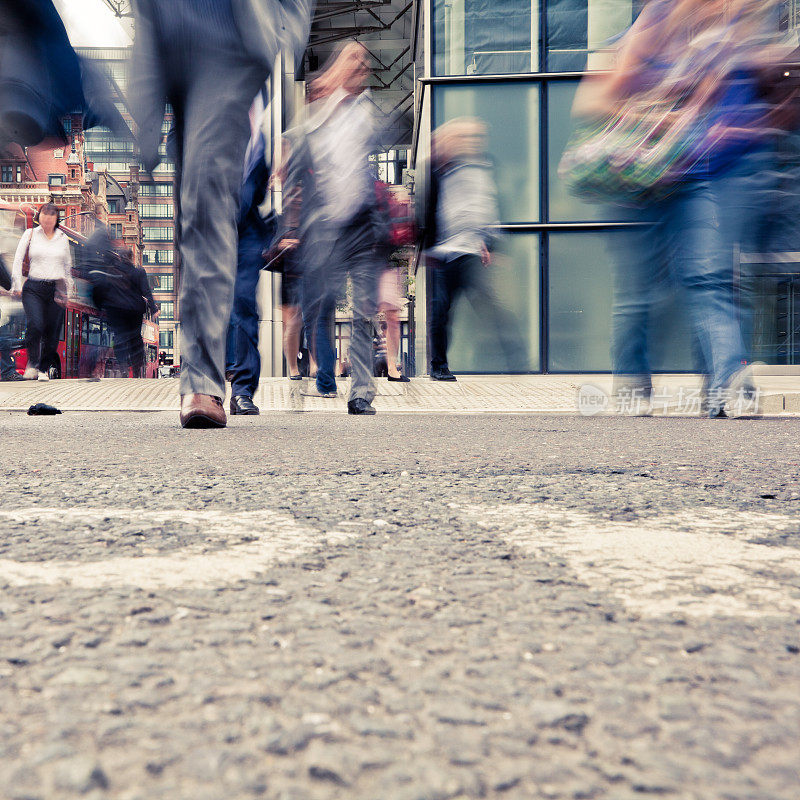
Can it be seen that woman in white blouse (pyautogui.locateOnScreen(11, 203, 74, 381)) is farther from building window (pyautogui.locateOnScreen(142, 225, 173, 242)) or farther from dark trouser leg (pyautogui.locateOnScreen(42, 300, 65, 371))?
building window (pyautogui.locateOnScreen(142, 225, 173, 242))

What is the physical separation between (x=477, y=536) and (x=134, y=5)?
279cm

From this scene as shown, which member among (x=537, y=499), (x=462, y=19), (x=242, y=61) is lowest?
(x=537, y=499)

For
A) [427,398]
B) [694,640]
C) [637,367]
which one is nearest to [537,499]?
[694,640]

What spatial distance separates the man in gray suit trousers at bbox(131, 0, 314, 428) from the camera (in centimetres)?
332

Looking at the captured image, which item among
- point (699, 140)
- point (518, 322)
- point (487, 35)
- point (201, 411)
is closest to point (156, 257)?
point (487, 35)

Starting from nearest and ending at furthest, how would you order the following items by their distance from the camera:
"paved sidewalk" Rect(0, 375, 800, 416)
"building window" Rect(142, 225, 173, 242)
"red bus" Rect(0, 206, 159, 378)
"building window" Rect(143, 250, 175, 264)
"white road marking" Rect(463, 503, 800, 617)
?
"white road marking" Rect(463, 503, 800, 617) < "paved sidewalk" Rect(0, 375, 800, 416) < "red bus" Rect(0, 206, 159, 378) < "building window" Rect(142, 225, 173, 242) < "building window" Rect(143, 250, 175, 264)

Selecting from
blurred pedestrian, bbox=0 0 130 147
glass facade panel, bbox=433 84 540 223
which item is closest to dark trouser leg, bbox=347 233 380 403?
blurred pedestrian, bbox=0 0 130 147

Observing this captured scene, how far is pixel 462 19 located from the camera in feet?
37.2

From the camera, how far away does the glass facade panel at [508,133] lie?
37.8ft

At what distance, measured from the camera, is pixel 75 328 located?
1436cm

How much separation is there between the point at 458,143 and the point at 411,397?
75.6 inches

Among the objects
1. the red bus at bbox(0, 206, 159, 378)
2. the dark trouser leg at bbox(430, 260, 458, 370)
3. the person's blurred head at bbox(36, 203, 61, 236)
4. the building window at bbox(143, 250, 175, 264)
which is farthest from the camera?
the building window at bbox(143, 250, 175, 264)

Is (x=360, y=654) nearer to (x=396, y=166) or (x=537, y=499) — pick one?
(x=537, y=499)

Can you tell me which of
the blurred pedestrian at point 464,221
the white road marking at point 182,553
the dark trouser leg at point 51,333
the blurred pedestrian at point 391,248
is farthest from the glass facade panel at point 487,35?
the white road marking at point 182,553
